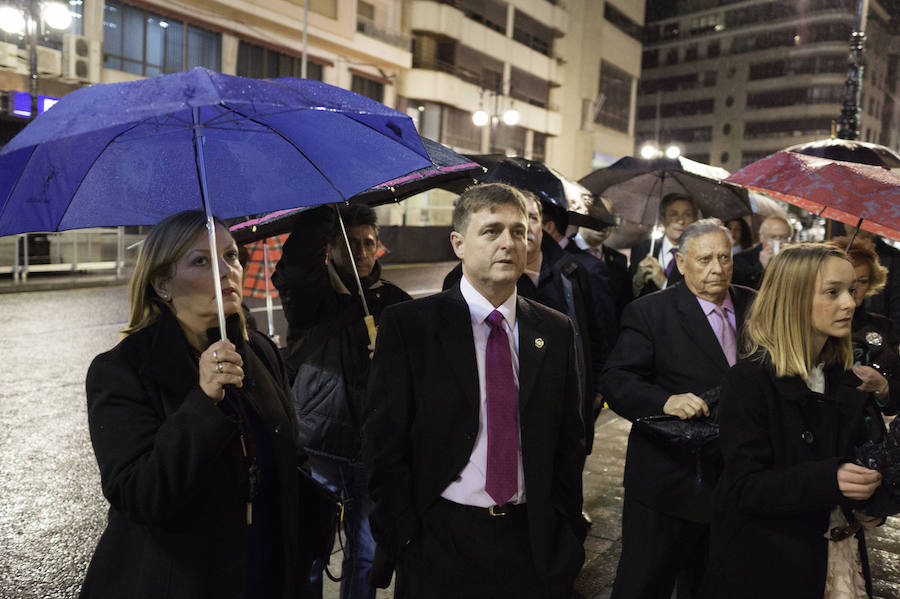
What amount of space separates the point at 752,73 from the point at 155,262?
8975cm

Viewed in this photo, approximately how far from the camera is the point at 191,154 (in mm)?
2740

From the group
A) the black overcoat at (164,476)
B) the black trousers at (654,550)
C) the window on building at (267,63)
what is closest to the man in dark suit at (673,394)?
the black trousers at (654,550)

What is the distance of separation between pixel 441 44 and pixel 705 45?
186 feet

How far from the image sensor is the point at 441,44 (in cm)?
3866

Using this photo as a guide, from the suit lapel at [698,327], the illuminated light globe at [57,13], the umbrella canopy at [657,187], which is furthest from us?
the illuminated light globe at [57,13]

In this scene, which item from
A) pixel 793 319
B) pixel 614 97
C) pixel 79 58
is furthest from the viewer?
pixel 614 97

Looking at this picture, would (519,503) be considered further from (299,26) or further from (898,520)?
(299,26)

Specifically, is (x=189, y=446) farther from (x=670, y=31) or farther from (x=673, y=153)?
(x=670, y=31)

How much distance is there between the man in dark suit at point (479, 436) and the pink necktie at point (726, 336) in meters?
1.39

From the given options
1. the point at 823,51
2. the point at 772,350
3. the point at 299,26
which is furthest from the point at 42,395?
the point at 823,51

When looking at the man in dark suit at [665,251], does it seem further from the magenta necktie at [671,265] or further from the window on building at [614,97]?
the window on building at [614,97]

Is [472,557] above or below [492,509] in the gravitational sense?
below

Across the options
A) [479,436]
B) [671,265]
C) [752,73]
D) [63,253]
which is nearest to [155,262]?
[479,436]

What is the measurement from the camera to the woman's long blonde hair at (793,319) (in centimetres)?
281
